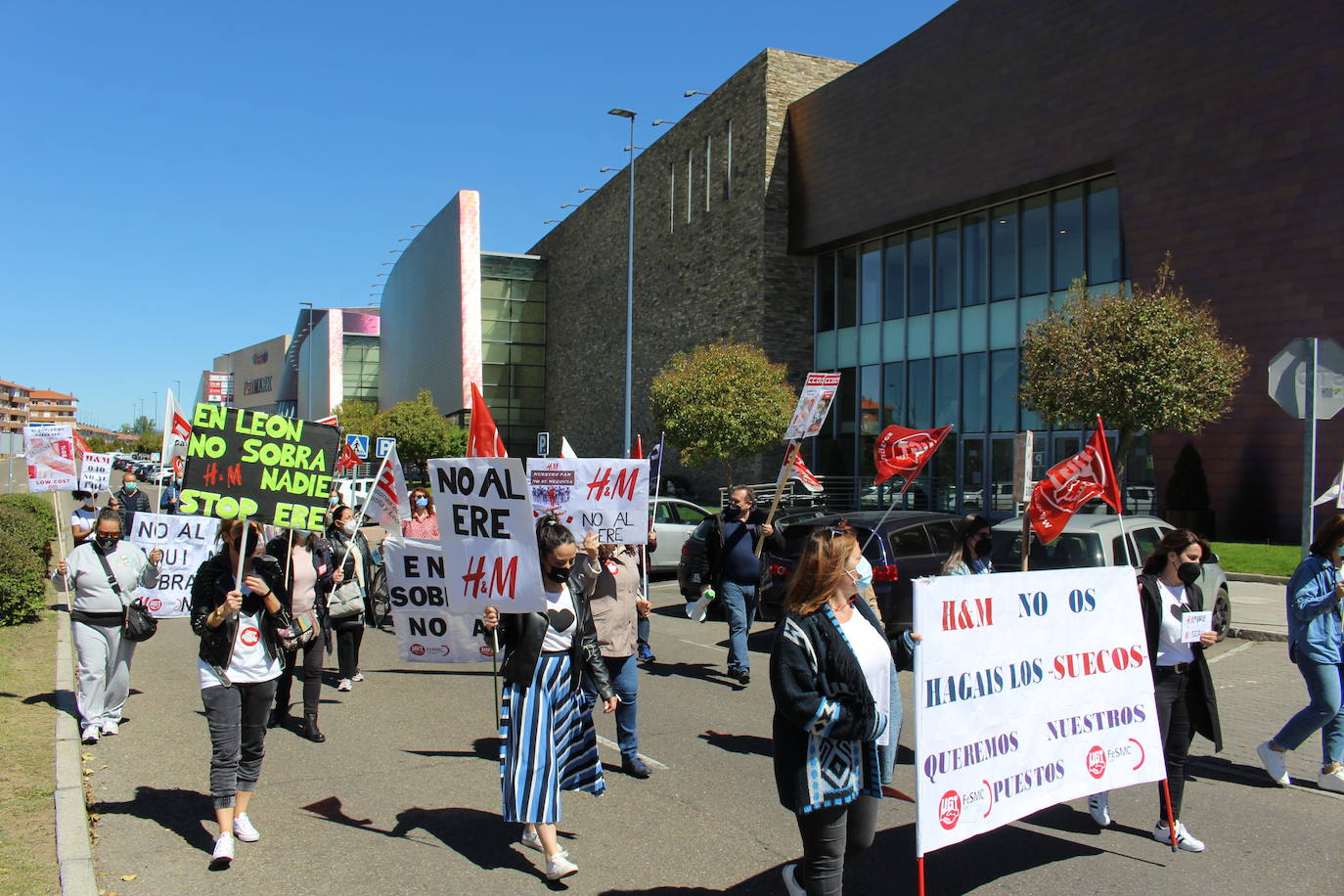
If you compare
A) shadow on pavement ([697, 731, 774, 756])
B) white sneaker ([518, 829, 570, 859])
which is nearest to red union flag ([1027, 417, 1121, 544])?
shadow on pavement ([697, 731, 774, 756])

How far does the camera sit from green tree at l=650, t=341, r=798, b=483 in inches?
1116

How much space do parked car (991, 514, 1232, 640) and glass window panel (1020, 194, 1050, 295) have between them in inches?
637

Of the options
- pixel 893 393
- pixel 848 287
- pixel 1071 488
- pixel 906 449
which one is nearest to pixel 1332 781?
pixel 1071 488

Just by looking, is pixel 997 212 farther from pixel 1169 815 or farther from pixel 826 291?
pixel 1169 815

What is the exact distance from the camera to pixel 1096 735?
481cm

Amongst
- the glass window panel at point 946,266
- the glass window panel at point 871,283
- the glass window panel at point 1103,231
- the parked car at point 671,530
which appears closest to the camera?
the parked car at point 671,530

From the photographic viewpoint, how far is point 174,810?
5.85m

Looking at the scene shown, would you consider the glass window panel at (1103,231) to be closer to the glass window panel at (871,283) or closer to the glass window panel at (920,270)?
the glass window panel at (920,270)

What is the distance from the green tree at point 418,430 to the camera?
5241 cm

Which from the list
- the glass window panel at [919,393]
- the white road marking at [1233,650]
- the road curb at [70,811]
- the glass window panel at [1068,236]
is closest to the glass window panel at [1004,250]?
the glass window panel at [1068,236]

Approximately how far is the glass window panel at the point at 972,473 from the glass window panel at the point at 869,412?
3722mm

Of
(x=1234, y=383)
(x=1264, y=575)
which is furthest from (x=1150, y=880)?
(x=1234, y=383)

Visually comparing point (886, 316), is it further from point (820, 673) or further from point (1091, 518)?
point (820, 673)

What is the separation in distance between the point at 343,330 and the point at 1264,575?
92366mm
